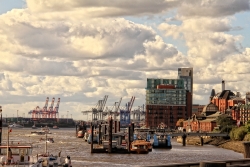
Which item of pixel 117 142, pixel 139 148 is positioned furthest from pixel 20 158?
pixel 117 142

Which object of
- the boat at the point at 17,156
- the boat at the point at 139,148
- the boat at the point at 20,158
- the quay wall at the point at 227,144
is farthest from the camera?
the quay wall at the point at 227,144

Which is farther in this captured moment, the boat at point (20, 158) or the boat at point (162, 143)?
the boat at point (162, 143)

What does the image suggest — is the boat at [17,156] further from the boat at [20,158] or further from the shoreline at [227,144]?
the shoreline at [227,144]

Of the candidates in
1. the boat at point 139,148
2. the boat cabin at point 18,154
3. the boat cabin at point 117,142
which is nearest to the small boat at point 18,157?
the boat cabin at point 18,154

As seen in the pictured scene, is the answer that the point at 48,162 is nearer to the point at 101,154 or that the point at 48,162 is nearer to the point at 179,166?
the point at 179,166

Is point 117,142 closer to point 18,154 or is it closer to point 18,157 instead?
point 18,154

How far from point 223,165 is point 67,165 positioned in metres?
43.1

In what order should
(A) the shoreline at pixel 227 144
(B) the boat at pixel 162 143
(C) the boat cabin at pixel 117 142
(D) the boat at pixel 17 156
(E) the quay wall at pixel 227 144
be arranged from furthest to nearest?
(B) the boat at pixel 162 143 → (E) the quay wall at pixel 227 144 → (A) the shoreline at pixel 227 144 → (C) the boat cabin at pixel 117 142 → (D) the boat at pixel 17 156

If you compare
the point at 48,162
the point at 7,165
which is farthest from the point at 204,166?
the point at 48,162

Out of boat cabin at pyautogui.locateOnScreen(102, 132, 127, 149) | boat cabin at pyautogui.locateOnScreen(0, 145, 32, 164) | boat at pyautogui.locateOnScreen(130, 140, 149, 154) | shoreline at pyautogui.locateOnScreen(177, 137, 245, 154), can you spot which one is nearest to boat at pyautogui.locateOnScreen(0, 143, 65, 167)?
boat cabin at pyautogui.locateOnScreen(0, 145, 32, 164)

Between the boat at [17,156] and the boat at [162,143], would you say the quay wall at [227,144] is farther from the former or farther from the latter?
the boat at [17,156]

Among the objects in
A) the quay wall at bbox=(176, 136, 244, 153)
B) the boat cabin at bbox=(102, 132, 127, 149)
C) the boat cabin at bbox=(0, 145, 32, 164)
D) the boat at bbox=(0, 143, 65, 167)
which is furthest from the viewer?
the quay wall at bbox=(176, 136, 244, 153)

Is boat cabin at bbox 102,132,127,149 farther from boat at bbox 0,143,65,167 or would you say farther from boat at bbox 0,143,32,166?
boat at bbox 0,143,32,166

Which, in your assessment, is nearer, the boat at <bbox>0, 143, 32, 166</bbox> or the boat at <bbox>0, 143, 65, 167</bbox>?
the boat at <bbox>0, 143, 65, 167</bbox>
